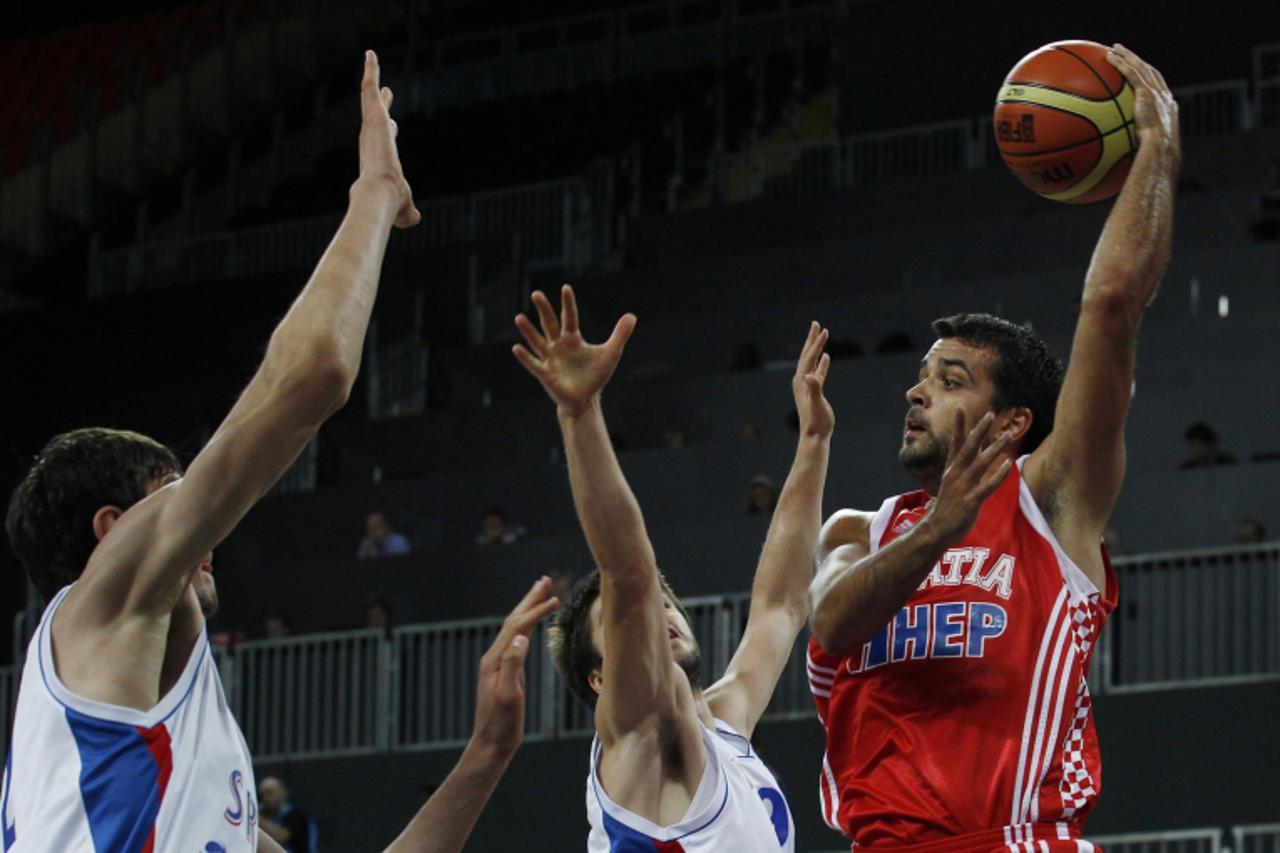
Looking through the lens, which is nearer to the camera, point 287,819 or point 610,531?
point 610,531

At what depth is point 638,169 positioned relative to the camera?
24.5 meters

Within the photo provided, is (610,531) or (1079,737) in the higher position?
(610,531)

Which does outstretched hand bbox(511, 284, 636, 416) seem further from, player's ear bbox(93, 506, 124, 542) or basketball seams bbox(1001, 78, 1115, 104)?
basketball seams bbox(1001, 78, 1115, 104)

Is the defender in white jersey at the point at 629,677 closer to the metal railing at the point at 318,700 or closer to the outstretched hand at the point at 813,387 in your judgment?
the outstretched hand at the point at 813,387

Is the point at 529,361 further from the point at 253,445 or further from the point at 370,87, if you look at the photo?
the point at 253,445

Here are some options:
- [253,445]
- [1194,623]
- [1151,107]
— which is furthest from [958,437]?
[1194,623]

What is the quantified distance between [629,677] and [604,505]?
439 mm

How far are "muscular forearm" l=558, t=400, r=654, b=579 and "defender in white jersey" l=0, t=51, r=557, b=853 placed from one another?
76cm

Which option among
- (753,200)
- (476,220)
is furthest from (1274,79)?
(476,220)

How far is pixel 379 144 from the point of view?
4.52 metres

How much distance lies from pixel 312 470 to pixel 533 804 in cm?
600

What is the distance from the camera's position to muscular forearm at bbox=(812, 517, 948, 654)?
191 inches

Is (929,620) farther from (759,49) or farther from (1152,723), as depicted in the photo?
(759,49)

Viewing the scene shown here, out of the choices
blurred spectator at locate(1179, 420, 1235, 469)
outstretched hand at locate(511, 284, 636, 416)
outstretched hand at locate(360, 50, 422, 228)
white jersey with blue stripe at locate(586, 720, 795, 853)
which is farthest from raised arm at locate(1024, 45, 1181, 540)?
blurred spectator at locate(1179, 420, 1235, 469)
